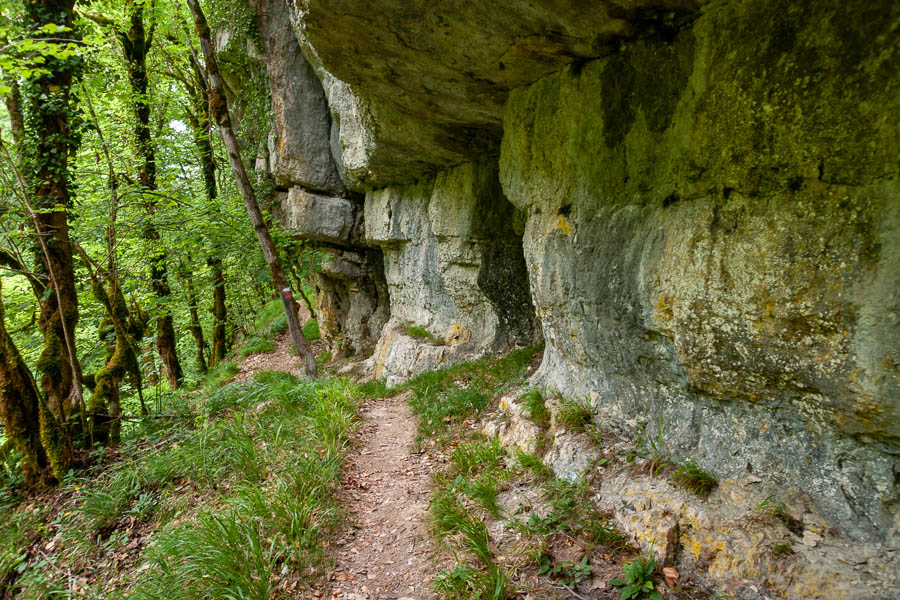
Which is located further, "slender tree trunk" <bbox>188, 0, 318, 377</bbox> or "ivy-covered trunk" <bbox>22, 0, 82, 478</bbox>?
"slender tree trunk" <bbox>188, 0, 318, 377</bbox>

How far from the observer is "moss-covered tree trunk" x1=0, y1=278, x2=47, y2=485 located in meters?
6.32

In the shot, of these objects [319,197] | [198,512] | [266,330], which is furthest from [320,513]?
[266,330]

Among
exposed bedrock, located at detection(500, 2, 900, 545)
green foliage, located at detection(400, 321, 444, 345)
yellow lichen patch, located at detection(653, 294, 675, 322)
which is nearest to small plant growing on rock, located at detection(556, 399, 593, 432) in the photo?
exposed bedrock, located at detection(500, 2, 900, 545)

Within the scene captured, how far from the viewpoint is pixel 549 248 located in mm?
5516

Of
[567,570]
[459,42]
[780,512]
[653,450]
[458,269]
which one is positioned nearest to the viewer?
[780,512]

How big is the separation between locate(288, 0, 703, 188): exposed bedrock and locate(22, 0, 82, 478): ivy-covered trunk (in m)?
5.16

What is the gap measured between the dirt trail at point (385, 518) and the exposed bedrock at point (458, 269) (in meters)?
2.84

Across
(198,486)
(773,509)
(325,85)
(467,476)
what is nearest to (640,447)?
(773,509)

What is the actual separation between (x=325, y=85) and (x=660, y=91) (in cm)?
958

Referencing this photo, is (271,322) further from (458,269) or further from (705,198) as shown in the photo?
(705,198)

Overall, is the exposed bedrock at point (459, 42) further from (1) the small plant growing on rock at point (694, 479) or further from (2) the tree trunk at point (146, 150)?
(2) the tree trunk at point (146, 150)

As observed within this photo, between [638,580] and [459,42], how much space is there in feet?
17.9

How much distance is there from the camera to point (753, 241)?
3.23m

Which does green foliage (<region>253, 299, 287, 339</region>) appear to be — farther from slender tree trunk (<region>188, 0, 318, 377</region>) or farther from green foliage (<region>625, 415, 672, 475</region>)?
green foliage (<region>625, 415, 672, 475</region>)
